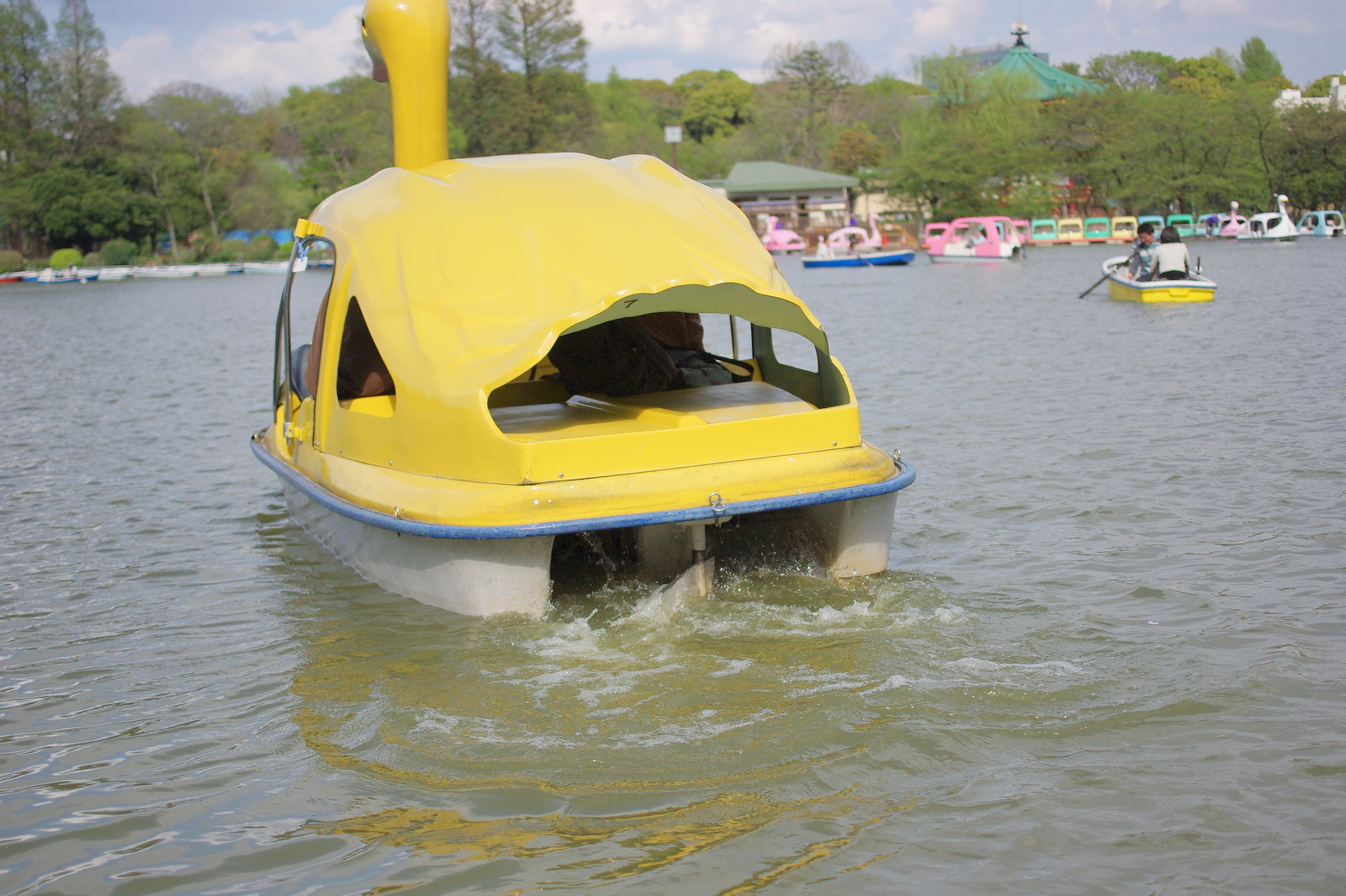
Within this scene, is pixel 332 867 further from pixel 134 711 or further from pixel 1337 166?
pixel 1337 166

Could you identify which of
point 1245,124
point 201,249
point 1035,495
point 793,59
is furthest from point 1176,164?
point 1035,495

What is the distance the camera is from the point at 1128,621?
530 cm

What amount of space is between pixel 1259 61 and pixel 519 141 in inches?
3085

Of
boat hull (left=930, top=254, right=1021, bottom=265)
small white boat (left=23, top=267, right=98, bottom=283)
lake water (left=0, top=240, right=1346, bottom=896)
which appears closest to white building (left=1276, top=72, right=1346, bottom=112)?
boat hull (left=930, top=254, right=1021, bottom=265)

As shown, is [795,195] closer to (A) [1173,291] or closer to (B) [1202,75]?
(B) [1202,75]

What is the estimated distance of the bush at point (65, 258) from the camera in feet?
227

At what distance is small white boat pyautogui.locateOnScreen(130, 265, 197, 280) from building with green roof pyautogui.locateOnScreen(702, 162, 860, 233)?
33167 mm

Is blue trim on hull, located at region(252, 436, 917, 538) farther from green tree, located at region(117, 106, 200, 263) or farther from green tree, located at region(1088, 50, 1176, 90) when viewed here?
green tree, located at region(1088, 50, 1176, 90)

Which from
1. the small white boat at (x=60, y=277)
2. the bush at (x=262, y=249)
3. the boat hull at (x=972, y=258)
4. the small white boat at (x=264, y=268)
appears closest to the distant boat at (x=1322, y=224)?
the boat hull at (x=972, y=258)

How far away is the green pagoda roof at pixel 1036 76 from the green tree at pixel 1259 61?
28.2 m

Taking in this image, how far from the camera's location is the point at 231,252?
2985 inches

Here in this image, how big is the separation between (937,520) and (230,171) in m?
81.5

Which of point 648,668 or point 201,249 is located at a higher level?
point 201,249

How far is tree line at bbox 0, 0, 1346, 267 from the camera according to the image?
6475 cm
